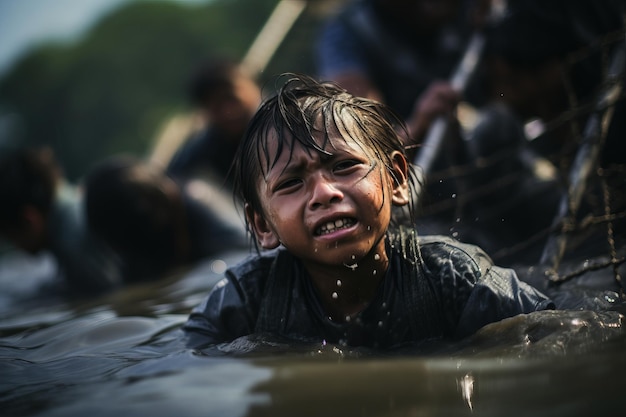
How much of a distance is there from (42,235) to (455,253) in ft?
11.9

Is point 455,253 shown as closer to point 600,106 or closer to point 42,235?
point 600,106

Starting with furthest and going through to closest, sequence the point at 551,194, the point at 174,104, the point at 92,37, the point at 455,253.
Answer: the point at 92,37 < the point at 174,104 < the point at 551,194 < the point at 455,253

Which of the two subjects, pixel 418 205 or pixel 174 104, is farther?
pixel 174 104

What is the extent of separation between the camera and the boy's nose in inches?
85.8

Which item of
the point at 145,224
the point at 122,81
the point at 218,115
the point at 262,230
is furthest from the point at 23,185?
the point at 122,81

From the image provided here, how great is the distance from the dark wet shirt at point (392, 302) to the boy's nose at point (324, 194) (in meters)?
0.38

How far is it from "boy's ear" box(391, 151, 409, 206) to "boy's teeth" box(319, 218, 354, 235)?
0.25 metres

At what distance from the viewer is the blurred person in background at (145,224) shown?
4.90 meters

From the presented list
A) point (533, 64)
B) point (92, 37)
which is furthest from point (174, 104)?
point (533, 64)

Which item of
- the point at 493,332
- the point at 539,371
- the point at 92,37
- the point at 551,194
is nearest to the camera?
the point at 539,371

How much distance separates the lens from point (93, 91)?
20469 millimetres

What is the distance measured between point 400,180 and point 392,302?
Answer: 1.21 ft

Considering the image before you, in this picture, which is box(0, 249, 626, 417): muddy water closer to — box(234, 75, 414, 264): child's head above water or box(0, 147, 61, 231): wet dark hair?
box(234, 75, 414, 264): child's head above water

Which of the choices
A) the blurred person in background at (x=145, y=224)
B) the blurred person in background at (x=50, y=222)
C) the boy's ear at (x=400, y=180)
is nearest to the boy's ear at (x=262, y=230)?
the boy's ear at (x=400, y=180)
